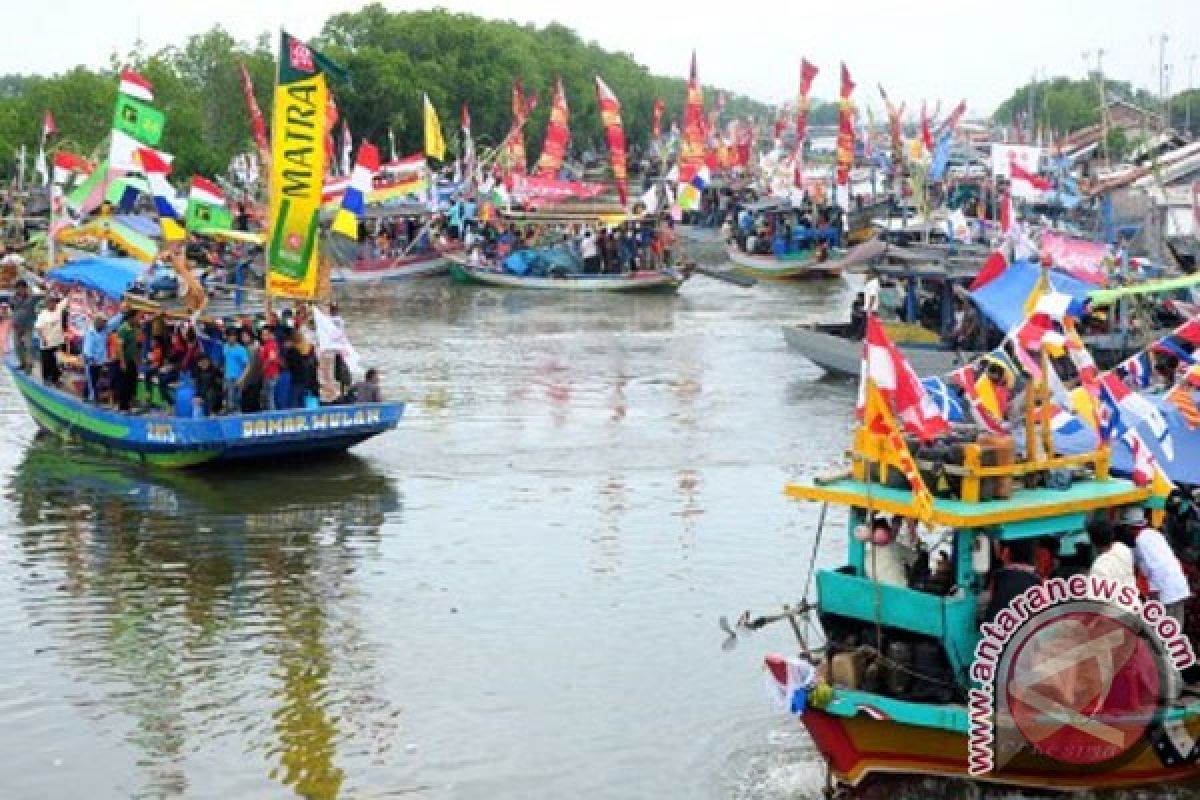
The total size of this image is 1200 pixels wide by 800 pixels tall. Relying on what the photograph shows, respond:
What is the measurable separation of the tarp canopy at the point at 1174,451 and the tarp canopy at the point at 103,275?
47.3ft

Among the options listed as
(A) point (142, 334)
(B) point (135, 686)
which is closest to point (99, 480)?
(A) point (142, 334)

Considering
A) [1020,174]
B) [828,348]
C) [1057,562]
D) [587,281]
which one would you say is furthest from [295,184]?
[587,281]

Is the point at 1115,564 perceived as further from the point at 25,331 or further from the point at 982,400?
the point at 25,331

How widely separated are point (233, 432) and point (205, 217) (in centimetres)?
813

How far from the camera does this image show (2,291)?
39.5 m

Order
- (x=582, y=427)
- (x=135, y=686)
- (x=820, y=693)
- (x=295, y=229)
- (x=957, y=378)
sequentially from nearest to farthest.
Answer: (x=820, y=693)
(x=957, y=378)
(x=135, y=686)
(x=295, y=229)
(x=582, y=427)

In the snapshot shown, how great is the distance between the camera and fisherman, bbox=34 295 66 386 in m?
25.9

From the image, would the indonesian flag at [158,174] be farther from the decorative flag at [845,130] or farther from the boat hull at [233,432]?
the decorative flag at [845,130]

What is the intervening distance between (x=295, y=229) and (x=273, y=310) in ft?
3.83

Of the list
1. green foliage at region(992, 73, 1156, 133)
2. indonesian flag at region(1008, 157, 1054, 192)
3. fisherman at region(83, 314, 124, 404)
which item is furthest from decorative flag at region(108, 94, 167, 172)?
green foliage at region(992, 73, 1156, 133)

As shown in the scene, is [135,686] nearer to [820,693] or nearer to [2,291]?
[820,693]

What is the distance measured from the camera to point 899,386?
1247cm

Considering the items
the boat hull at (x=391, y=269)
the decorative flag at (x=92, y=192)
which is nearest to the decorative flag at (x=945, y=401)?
the decorative flag at (x=92, y=192)

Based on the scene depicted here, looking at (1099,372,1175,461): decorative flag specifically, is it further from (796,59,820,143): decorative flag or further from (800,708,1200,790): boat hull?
(796,59,820,143): decorative flag
